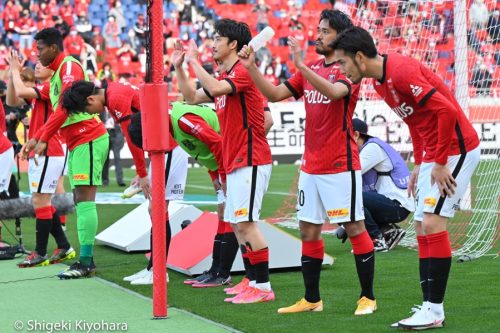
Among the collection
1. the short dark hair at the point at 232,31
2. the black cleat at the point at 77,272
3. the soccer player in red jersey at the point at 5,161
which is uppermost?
the short dark hair at the point at 232,31

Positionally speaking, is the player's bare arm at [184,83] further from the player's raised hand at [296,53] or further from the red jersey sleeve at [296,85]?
the player's raised hand at [296,53]

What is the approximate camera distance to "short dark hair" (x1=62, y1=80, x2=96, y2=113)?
8438 mm

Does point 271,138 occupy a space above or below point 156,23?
below

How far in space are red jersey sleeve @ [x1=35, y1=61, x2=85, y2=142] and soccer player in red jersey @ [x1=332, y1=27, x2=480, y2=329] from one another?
11.1 ft

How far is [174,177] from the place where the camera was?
8.45 meters

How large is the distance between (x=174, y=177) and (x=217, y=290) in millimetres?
1124

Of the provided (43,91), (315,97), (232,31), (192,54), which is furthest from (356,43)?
(43,91)

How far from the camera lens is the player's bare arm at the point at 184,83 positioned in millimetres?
7184

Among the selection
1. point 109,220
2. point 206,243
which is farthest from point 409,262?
point 109,220

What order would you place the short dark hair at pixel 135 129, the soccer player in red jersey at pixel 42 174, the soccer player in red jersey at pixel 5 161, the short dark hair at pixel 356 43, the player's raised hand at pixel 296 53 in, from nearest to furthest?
the short dark hair at pixel 356 43
the player's raised hand at pixel 296 53
the short dark hair at pixel 135 129
the soccer player in red jersey at pixel 42 174
the soccer player in red jersey at pixel 5 161

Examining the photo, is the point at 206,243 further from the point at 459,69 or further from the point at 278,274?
the point at 459,69

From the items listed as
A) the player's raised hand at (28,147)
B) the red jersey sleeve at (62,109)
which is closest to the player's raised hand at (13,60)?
the red jersey sleeve at (62,109)

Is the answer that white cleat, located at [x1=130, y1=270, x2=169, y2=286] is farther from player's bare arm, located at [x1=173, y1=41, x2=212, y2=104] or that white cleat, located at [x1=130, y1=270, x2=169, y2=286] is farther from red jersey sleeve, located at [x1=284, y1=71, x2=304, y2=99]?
red jersey sleeve, located at [x1=284, y1=71, x2=304, y2=99]

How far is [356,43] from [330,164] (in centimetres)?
95
